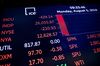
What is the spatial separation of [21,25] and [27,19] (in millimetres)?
92

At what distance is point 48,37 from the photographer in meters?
2.00

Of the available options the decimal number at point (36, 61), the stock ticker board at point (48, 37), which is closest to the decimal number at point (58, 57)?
the stock ticker board at point (48, 37)

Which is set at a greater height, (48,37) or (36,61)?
(48,37)

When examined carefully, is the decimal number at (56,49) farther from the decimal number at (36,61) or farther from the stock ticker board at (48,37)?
the decimal number at (36,61)

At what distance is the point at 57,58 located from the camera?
1.92 metres

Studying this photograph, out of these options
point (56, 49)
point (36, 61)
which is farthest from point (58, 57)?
point (36, 61)

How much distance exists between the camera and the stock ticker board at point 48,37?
187cm

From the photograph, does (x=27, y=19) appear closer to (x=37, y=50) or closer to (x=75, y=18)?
(x=37, y=50)

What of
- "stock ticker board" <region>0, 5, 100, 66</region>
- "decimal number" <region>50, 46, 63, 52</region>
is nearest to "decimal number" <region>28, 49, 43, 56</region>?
"stock ticker board" <region>0, 5, 100, 66</region>

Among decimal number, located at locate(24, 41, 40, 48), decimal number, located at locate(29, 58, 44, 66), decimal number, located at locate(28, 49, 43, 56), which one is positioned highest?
decimal number, located at locate(24, 41, 40, 48)

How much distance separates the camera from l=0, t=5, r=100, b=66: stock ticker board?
6.14ft

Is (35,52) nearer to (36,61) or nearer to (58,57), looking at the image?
(36,61)

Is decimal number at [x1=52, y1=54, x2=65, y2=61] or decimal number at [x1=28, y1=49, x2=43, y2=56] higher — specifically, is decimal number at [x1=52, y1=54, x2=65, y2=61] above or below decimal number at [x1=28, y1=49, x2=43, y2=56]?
below

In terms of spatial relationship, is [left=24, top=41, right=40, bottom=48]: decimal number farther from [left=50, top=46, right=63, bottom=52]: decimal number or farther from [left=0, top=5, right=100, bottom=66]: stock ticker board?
[left=50, top=46, right=63, bottom=52]: decimal number
